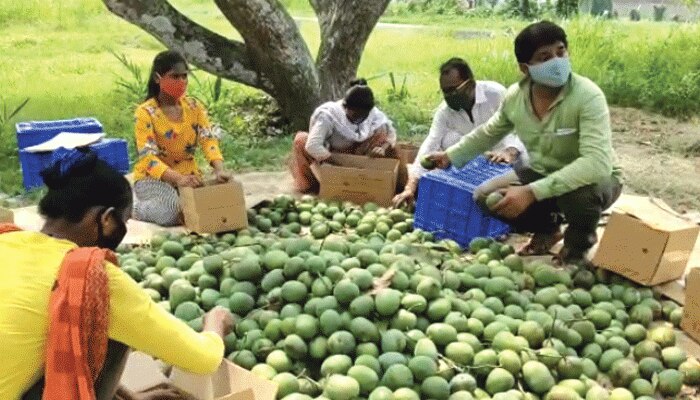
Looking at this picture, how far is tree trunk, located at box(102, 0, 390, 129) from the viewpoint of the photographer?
682cm

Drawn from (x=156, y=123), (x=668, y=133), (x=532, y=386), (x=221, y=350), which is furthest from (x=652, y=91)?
(x=221, y=350)

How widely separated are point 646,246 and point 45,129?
4.22 meters

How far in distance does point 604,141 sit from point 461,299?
45.6 inches

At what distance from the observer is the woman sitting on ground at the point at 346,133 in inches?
195

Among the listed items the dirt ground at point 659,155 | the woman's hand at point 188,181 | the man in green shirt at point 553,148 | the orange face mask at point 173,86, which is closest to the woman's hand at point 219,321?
the man in green shirt at point 553,148

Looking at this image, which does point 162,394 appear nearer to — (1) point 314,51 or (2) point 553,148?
(2) point 553,148

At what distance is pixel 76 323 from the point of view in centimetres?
192

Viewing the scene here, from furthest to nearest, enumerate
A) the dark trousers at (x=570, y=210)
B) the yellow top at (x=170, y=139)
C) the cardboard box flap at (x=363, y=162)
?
the cardboard box flap at (x=363, y=162) < the yellow top at (x=170, y=139) < the dark trousers at (x=570, y=210)

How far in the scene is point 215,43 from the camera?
23.2ft

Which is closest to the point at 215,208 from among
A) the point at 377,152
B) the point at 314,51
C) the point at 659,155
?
the point at 377,152

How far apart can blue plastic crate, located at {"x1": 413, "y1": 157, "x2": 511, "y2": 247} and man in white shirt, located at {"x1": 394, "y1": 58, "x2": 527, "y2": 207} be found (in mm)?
179

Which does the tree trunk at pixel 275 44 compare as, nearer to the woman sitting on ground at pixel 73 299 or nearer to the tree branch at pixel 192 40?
the tree branch at pixel 192 40

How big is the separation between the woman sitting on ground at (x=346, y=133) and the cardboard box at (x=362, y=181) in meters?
0.12

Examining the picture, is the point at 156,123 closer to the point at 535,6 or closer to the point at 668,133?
the point at 668,133
